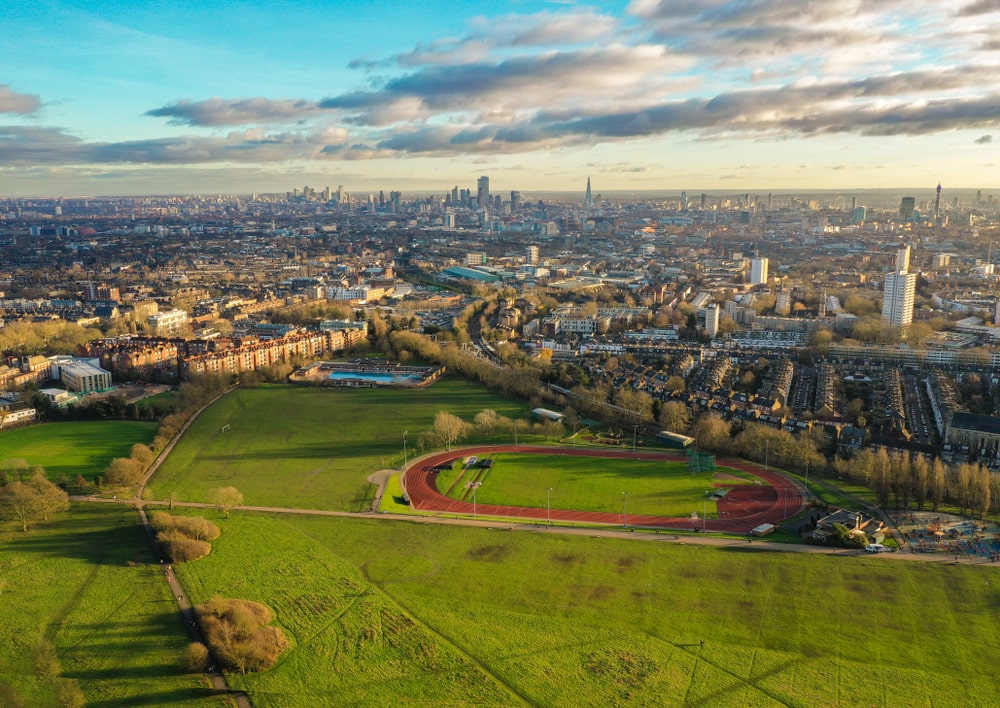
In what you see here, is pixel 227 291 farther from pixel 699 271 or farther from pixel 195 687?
pixel 195 687

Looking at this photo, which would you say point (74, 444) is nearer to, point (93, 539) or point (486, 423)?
point (93, 539)

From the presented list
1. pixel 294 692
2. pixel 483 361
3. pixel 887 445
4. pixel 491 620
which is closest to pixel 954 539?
pixel 887 445

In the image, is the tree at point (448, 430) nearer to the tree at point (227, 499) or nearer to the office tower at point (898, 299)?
the tree at point (227, 499)

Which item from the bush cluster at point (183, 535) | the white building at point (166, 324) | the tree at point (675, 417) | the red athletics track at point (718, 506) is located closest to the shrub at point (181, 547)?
the bush cluster at point (183, 535)

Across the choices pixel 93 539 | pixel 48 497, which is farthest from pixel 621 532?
pixel 48 497

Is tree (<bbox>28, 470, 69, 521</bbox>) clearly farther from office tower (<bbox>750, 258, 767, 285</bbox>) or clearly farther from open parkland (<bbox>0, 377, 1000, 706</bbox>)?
office tower (<bbox>750, 258, 767, 285</bbox>)
